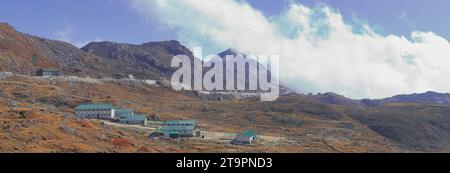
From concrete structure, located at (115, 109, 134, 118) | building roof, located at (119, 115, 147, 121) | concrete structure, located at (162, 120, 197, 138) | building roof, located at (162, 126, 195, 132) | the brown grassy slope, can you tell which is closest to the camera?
the brown grassy slope

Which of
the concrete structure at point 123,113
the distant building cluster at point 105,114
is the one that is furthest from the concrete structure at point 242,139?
the concrete structure at point 123,113

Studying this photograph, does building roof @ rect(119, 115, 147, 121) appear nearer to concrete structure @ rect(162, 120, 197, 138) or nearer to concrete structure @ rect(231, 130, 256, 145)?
concrete structure @ rect(162, 120, 197, 138)

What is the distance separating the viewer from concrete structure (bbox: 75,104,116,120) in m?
138

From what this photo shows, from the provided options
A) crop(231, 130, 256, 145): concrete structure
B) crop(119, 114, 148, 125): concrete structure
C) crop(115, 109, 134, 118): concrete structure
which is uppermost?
crop(115, 109, 134, 118): concrete structure

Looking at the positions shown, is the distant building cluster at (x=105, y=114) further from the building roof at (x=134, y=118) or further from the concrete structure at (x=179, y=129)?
the concrete structure at (x=179, y=129)

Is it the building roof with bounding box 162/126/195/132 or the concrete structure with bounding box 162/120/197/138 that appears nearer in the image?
the concrete structure with bounding box 162/120/197/138

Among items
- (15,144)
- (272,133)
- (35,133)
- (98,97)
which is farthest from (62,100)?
(15,144)

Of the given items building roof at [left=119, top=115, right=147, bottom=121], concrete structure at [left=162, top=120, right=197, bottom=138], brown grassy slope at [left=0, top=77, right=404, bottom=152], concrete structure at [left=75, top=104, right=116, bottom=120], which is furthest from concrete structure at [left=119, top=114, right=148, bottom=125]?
brown grassy slope at [left=0, top=77, right=404, bottom=152]

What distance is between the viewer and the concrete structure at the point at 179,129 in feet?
406

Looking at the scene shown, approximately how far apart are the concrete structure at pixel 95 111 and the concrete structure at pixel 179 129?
19.3m

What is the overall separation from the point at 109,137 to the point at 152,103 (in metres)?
94.9

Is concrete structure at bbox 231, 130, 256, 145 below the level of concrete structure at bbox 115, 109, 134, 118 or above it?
below

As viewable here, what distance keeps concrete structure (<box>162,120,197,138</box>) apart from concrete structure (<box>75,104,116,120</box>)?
19331 millimetres

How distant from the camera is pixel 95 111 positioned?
140m
